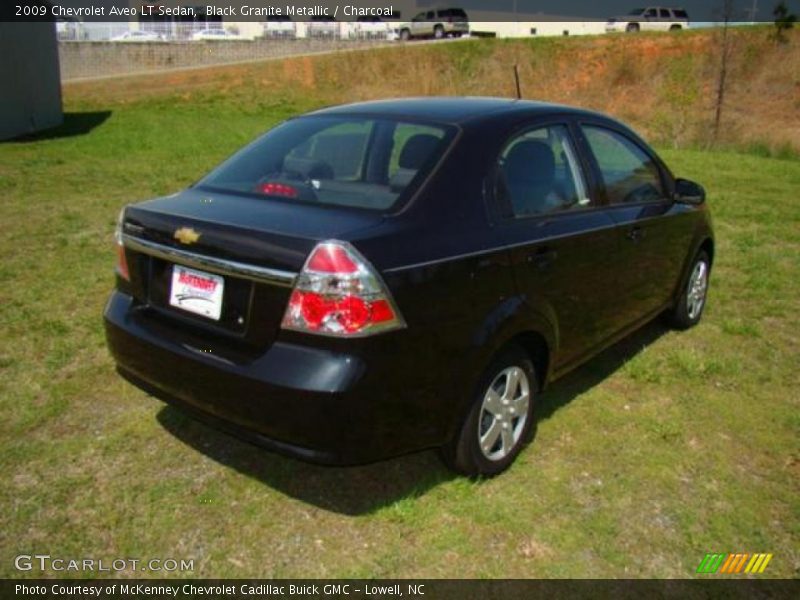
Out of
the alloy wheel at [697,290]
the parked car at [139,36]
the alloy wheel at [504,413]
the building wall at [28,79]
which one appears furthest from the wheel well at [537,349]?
the parked car at [139,36]

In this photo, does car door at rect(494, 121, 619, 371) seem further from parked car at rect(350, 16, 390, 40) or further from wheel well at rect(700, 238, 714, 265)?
parked car at rect(350, 16, 390, 40)

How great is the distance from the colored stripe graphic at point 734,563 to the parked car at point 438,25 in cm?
4533

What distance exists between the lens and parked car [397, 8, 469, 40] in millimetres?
44281

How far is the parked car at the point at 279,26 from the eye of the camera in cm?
4606

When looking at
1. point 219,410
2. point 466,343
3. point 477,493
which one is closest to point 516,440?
point 477,493

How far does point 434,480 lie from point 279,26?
1951 inches

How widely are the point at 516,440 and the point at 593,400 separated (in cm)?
94

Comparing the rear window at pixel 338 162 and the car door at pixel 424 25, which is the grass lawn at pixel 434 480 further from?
the car door at pixel 424 25

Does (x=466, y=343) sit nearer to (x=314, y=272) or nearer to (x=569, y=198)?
(x=314, y=272)

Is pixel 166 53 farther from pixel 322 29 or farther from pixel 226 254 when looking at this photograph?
pixel 226 254

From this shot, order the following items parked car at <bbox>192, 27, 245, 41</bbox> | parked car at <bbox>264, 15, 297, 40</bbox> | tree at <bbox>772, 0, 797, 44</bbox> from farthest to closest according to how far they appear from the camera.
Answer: parked car at <bbox>264, 15, 297, 40</bbox>, parked car at <bbox>192, 27, 245, 41</bbox>, tree at <bbox>772, 0, 797, 44</bbox>

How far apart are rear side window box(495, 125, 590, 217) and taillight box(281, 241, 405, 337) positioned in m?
0.89

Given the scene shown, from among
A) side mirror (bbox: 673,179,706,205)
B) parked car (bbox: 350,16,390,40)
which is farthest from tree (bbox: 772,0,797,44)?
side mirror (bbox: 673,179,706,205)

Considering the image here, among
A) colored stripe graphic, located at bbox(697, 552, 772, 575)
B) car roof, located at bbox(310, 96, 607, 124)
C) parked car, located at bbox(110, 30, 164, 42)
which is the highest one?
parked car, located at bbox(110, 30, 164, 42)
